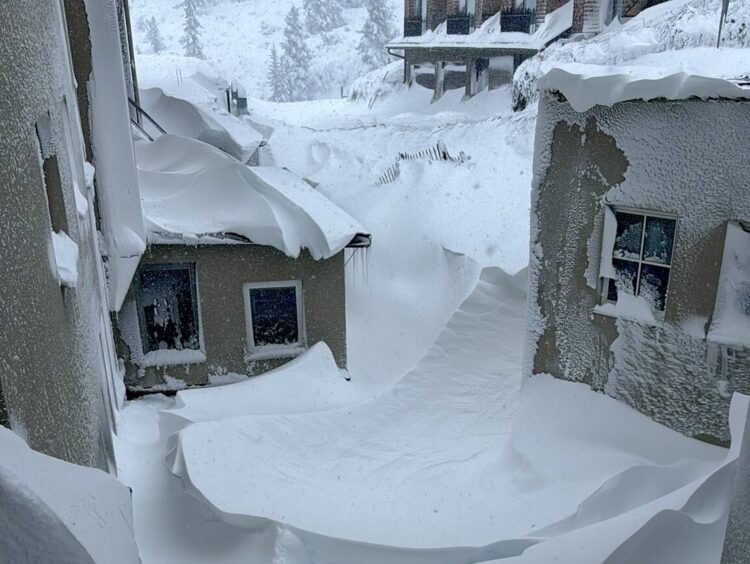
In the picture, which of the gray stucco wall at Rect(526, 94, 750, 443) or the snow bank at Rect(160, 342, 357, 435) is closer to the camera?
the gray stucco wall at Rect(526, 94, 750, 443)

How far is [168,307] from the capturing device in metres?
8.88

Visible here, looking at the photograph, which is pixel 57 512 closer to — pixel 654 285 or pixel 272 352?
pixel 654 285

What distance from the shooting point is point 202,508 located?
5.39 metres

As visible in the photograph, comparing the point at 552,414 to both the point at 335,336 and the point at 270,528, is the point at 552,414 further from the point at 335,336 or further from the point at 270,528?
the point at 335,336

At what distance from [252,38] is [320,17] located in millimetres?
8655

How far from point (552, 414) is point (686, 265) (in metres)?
1.93

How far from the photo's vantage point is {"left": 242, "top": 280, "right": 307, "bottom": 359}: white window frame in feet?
29.3

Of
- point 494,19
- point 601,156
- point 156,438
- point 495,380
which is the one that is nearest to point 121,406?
point 156,438

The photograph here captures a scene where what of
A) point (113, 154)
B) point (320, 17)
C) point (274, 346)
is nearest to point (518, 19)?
point (274, 346)

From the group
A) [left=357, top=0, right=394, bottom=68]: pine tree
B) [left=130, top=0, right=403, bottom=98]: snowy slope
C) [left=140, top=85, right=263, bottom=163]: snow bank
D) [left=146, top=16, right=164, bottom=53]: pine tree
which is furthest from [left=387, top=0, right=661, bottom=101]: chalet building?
[left=146, top=16, right=164, bottom=53]: pine tree

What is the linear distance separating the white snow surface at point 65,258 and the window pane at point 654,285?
4.48 meters

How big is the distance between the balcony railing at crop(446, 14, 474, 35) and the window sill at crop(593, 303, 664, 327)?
68.7 feet

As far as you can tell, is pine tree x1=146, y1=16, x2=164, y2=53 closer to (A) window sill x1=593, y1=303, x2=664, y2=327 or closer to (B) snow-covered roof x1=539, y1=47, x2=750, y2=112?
(B) snow-covered roof x1=539, y1=47, x2=750, y2=112

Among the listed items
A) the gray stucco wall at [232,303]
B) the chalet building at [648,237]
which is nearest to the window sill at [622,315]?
the chalet building at [648,237]
